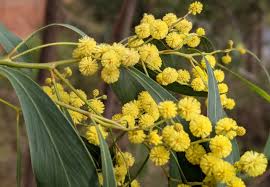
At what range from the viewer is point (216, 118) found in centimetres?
58

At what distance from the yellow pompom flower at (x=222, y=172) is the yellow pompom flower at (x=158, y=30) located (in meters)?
0.18

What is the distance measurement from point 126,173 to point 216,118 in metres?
0.13

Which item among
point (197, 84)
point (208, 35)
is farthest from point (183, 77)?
point (208, 35)

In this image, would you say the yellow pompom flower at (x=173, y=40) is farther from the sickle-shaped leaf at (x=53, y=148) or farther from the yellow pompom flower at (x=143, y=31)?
the sickle-shaped leaf at (x=53, y=148)

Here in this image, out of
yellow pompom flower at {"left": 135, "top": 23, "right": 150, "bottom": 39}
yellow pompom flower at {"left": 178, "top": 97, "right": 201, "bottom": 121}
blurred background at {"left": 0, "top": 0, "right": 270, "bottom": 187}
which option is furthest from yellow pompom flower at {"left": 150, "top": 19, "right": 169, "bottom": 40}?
blurred background at {"left": 0, "top": 0, "right": 270, "bottom": 187}

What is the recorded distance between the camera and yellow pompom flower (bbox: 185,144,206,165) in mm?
546

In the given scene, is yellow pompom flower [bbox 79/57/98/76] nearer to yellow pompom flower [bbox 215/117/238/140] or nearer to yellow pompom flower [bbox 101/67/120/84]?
yellow pompom flower [bbox 101/67/120/84]

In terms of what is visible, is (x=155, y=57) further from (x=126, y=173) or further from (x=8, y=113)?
(x=8, y=113)

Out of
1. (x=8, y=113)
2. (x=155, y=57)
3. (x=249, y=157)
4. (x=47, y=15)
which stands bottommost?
(x=8, y=113)

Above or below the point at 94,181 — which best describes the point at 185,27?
above

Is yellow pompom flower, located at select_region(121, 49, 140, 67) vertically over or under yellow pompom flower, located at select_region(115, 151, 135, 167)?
over

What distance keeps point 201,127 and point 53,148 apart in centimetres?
17

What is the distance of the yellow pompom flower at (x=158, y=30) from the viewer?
0.62m

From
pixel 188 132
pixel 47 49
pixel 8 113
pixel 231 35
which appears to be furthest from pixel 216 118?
pixel 8 113
